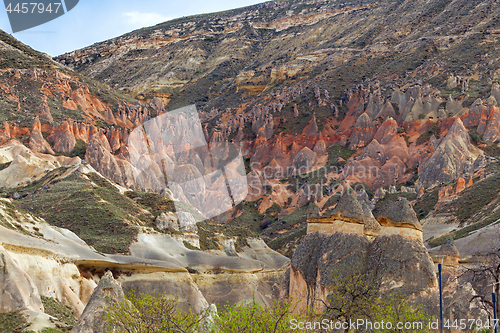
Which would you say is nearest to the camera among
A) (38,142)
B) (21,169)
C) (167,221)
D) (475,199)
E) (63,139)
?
(167,221)

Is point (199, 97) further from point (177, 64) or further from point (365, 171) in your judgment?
point (365, 171)

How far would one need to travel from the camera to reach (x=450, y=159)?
7919 cm

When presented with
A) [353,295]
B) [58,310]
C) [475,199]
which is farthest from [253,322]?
[475,199]

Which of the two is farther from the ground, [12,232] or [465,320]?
[12,232]

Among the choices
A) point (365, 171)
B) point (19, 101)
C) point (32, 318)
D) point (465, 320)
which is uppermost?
point (19, 101)

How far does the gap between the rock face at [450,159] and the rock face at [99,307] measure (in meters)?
65.8

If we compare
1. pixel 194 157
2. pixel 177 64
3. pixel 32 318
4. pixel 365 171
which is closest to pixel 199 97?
pixel 177 64

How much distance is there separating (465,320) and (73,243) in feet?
81.0

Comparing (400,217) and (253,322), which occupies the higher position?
(400,217)

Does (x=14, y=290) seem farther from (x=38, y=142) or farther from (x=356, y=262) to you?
(x=38, y=142)

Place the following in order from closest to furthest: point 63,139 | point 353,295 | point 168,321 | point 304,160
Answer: point 168,321, point 353,295, point 63,139, point 304,160

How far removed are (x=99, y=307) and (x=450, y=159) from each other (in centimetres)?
7085

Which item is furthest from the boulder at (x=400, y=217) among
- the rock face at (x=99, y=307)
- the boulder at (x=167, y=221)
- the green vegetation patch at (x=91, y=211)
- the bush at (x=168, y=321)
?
the boulder at (x=167, y=221)

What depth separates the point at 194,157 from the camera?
104m
